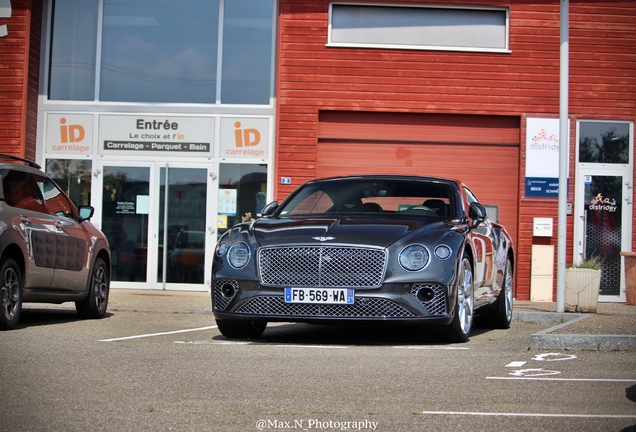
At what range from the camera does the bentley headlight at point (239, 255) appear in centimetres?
818

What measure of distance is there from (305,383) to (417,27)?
525 inches

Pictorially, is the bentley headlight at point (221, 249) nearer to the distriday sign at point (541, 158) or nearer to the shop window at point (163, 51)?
the shop window at point (163, 51)

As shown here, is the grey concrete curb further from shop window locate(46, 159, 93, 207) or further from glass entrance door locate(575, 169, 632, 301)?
shop window locate(46, 159, 93, 207)

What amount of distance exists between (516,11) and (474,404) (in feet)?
46.3

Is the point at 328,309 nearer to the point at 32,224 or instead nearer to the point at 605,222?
the point at 32,224

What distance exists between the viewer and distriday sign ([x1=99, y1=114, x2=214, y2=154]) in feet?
60.2

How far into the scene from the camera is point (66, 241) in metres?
10.6

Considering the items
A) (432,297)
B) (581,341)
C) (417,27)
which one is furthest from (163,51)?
(581,341)

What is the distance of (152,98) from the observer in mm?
18656

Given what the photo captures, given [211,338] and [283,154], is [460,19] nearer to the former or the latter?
[283,154]

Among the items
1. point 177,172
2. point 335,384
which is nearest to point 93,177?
point 177,172

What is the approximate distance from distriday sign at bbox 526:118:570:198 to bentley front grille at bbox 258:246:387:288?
10.7m

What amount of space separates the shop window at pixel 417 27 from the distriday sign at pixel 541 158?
1.60 m

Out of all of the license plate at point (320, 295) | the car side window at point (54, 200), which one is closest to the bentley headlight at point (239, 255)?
the license plate at point (320, 295)
